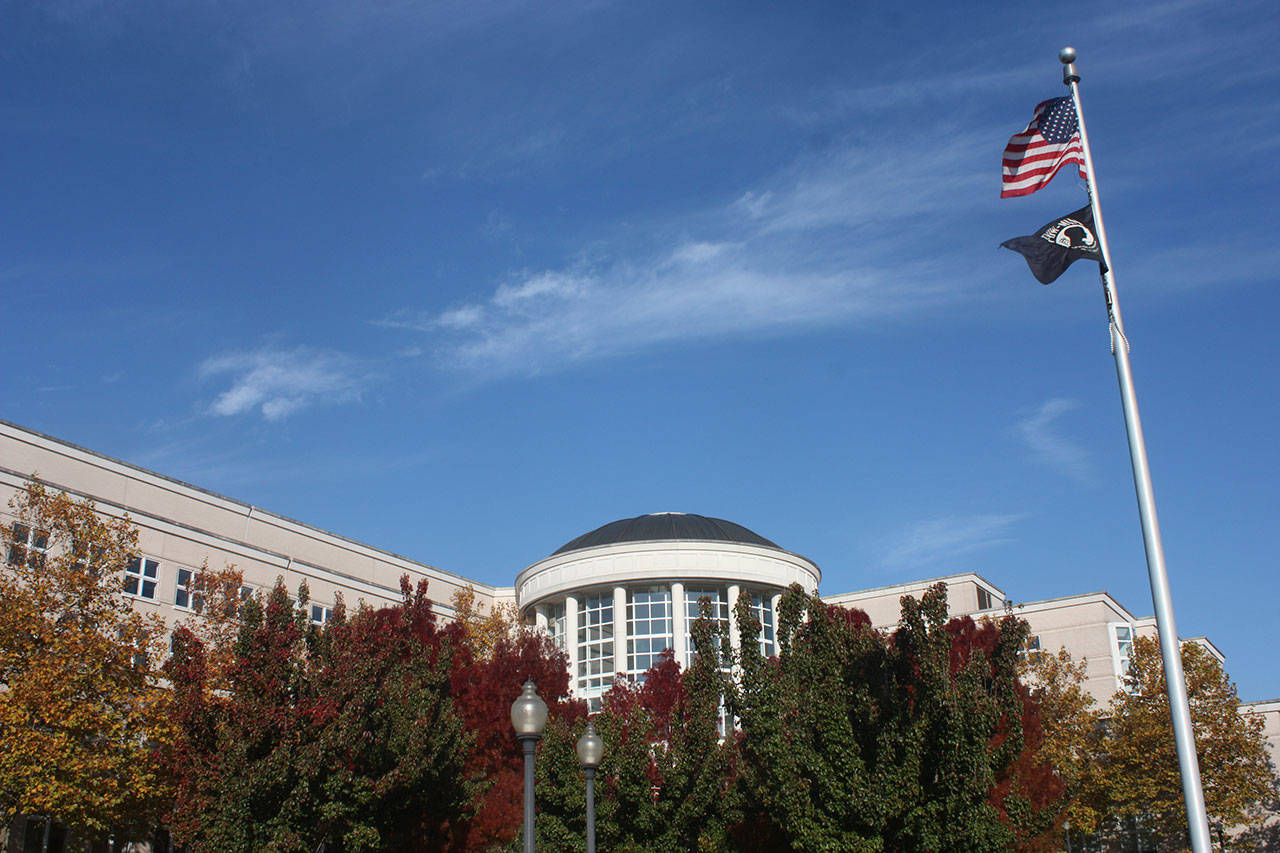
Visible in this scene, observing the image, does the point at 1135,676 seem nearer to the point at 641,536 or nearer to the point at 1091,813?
the point at 1091,813

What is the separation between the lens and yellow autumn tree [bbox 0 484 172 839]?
24797 mm

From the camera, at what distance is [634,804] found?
24.6m

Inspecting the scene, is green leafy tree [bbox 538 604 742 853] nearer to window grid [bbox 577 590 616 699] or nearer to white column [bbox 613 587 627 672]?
white column [bbox 613 587 627 672]

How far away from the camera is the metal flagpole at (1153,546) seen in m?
13.0

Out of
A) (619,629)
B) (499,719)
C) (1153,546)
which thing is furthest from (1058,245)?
(619,629)

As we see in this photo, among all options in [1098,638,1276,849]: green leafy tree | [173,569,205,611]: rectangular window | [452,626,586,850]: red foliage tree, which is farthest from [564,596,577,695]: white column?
[1098,638,1276,849]: green leafy tree

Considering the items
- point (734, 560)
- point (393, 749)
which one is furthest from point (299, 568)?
point (393, 749)

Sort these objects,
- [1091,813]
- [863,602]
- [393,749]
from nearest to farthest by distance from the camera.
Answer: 1. [393,749]
2. [1091,813]
3. [863,602]

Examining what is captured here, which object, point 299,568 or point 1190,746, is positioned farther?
point 299,568

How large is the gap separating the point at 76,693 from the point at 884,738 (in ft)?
62.3

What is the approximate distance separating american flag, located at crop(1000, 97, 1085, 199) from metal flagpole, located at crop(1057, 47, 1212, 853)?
0.17 metres

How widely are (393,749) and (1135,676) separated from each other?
29.1 m

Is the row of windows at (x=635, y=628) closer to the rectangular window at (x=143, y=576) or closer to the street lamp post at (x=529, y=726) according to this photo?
the rectangular window at (x=143, y=576)

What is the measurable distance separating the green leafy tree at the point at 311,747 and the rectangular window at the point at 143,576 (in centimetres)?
1469
